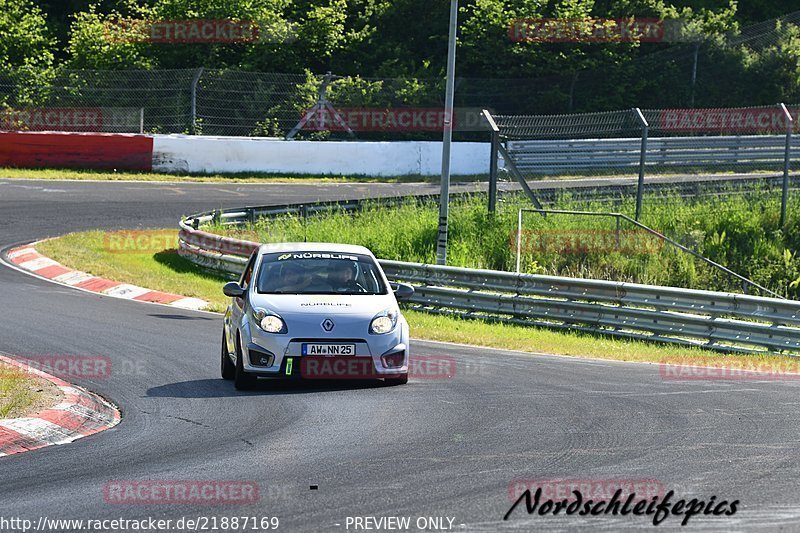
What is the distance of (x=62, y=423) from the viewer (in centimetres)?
912

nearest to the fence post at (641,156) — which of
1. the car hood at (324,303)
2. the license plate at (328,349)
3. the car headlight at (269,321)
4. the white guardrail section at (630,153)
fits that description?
the white guardrail section at (630,153)

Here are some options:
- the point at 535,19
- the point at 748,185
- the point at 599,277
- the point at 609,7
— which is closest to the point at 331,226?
the point at 599,277

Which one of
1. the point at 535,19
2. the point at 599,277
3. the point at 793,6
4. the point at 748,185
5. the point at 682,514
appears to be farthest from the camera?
the point at 793,6

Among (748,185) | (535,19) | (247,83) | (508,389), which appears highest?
(535,19)

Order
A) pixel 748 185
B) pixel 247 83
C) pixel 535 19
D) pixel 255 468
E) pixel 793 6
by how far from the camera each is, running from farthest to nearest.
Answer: pixel 793 6
pixel 535 19
pixel 247 83
pixel 748 185
pixel 255 468

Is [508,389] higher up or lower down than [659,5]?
lower down

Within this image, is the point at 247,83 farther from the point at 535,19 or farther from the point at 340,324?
the point at 340,324

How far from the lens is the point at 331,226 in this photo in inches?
924

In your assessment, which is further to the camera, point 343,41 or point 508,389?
point 343,41

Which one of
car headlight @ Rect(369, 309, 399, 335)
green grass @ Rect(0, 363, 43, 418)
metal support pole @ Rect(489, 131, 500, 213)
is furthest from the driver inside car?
metal support pole @ Rect(489, 131, 500, 213)

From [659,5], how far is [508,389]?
36.4 meters

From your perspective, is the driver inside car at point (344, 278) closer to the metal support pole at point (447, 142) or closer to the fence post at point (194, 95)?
the metal support pole at point (447, 142)

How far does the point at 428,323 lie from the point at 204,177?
18.5 m

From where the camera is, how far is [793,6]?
5072 centimetres
